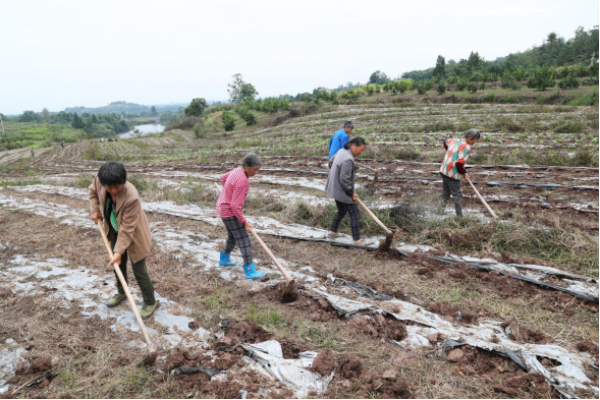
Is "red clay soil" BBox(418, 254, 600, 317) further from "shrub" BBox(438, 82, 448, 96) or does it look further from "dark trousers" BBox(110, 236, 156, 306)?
"shrub" BBox(438, 82, 448, 96)

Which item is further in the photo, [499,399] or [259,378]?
[259,378]

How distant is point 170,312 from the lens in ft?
10.0

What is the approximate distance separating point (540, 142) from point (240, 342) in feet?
32.1

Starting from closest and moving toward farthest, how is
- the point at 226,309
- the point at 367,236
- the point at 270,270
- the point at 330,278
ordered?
the point at 226,309, the point at 330,278, the point at 270,270, the point at 367,236

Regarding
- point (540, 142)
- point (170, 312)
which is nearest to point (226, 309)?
point (170, 312)

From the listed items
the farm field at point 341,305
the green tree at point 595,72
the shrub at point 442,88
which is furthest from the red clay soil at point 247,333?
the shrub at point 442,88

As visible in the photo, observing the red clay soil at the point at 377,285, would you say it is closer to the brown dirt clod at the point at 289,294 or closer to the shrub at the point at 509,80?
the brown dirt clod at the point at 289,294

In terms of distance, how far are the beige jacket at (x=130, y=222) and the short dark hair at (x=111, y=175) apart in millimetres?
168

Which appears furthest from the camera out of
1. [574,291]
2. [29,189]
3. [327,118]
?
[327,118]

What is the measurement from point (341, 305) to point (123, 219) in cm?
212

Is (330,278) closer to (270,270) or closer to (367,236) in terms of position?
(270,270)

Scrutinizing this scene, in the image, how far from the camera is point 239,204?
132 inches

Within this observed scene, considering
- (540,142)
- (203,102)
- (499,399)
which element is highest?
(203,102)

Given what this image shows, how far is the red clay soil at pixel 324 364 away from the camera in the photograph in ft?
7.43
